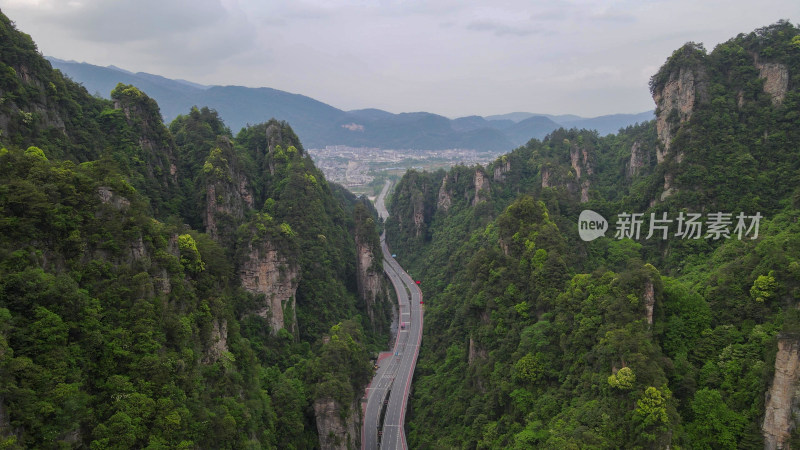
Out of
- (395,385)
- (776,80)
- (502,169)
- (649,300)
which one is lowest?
(395,385)

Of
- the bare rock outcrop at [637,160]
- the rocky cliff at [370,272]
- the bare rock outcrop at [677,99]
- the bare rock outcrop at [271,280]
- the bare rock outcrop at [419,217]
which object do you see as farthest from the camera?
the bare rock outcrop at [419,217]

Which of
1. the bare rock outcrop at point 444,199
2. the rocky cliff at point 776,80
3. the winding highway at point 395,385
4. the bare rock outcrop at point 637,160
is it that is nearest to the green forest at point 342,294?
the rocky cliff at point 776,80

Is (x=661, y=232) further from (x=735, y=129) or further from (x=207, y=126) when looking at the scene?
(x=207, y=126)

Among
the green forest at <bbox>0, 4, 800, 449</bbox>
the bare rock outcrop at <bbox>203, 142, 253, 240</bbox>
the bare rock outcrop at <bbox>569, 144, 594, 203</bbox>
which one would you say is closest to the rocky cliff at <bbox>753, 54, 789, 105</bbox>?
the green forest at <bbox>0, 4, 800, 449</bbox>

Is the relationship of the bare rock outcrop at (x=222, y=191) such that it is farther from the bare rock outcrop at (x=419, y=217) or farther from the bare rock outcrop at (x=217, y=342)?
the bare rock outcrop at (x=419, y=217)

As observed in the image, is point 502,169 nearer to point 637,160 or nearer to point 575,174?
point 575,174

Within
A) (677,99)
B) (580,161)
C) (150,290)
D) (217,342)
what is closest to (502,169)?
(580,161)
